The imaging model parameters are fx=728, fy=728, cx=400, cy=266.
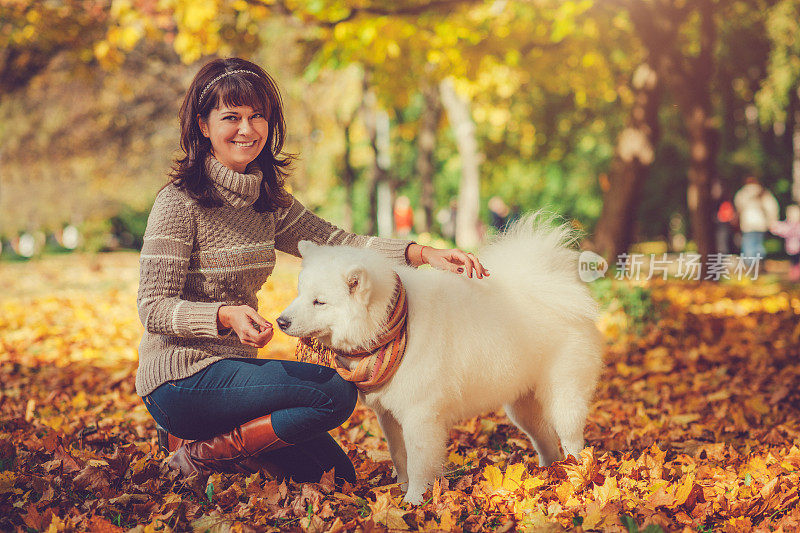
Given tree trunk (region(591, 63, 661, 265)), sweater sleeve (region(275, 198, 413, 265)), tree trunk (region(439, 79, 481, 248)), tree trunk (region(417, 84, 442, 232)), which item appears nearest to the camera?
sweater sleeve (region(275, 198, 413, 265))

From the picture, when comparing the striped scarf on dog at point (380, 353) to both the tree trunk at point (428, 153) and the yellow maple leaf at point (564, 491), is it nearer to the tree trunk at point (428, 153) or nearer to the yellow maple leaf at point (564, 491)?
the yellow maple leaf at point (564, 491)

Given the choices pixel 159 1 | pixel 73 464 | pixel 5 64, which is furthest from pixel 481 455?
pixel 5 64

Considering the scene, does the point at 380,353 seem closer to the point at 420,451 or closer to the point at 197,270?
the point at 420,451

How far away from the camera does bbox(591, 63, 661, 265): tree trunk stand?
9.89 meters

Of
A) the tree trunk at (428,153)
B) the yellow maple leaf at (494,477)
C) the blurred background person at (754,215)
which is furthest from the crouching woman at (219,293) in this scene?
the tree trunk at (428,153)

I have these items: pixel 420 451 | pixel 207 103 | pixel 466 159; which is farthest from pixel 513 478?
pixel 466 159

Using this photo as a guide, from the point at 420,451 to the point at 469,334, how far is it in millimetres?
555

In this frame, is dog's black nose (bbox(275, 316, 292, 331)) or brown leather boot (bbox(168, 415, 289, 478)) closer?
dog's black nose (bbox(275, 316, 292, 331))

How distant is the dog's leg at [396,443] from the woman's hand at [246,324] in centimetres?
84

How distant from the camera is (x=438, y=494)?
9.91ft

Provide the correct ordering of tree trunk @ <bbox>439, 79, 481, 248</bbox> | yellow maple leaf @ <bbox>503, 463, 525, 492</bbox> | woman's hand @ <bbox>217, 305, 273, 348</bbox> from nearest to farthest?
woman's hand @ <bbox>217, 305, 273, 348</bbox> → yellow maple leaf @ <bbox>503, 463, 525, 492</bbox> → tree trunk @ <bbox>439, 79, 481, 248</bbox>

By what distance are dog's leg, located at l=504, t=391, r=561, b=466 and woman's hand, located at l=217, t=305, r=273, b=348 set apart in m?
1.50

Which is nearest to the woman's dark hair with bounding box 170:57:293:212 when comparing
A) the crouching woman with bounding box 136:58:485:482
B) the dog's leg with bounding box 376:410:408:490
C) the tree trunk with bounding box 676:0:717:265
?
→ the crouching woman with bounding box 136:58:485:482

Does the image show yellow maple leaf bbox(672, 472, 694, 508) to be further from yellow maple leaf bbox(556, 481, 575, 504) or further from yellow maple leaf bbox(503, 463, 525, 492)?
yellow maple leaf bbox(503, 463, 525, 492)
